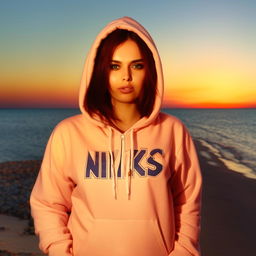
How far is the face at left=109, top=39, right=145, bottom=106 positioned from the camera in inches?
89.8

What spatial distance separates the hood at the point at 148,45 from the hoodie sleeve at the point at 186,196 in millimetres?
262

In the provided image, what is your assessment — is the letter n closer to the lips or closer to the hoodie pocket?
the hoodie pocket

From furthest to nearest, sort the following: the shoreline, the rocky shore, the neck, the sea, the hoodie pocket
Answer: the sea → the shoreline → the rocky shore → the neck → the hoodie pocket

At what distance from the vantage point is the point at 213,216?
7078 mm

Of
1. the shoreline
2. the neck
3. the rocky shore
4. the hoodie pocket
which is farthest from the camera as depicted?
the shoreline

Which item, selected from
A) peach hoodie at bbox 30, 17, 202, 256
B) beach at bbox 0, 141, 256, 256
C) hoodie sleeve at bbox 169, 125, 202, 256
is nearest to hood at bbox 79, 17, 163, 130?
peach hoodie at bbox 30, 17, 202, 256

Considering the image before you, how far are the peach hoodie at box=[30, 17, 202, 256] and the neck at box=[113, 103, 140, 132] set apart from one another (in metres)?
0.11

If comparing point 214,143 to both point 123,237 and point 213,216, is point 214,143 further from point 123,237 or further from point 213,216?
point 123,237

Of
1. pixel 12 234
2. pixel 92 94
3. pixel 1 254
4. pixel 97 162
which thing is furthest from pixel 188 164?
pixel 12 234

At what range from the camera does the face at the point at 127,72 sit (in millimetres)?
2281

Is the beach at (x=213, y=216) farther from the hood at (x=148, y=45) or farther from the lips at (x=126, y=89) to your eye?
the lips at (x=126, y=89)

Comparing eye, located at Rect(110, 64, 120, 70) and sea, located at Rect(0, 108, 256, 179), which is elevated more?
eye, located at Rect(110, 64, 120, 70)

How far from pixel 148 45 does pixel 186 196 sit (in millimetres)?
977

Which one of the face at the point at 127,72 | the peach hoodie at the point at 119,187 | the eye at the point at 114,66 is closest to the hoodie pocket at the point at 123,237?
the peach hoodie at the point at 119,187
